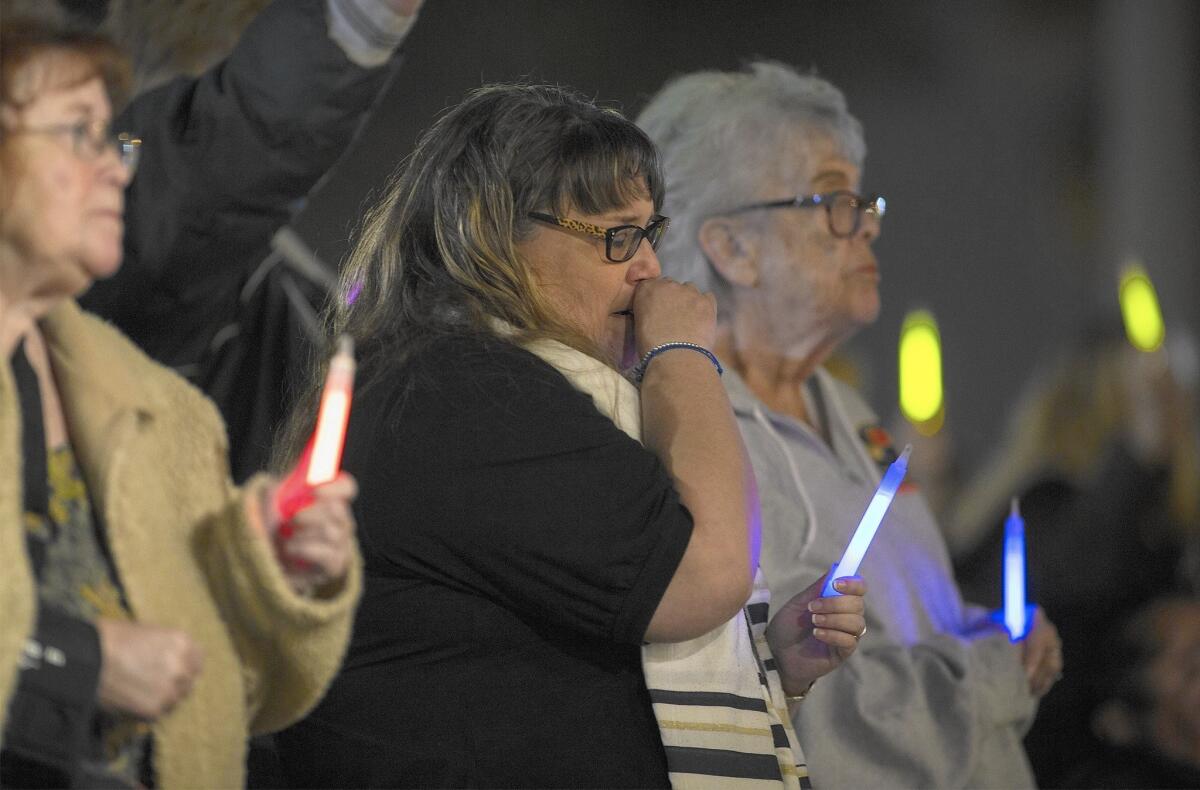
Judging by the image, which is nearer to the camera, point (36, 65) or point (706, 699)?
point (36, 65)

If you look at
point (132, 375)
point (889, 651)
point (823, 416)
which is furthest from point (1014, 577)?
point (132, 375)

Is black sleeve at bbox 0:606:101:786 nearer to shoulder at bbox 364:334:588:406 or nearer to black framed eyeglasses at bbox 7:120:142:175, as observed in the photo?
black framed eyeglasses at bbox 7:120:142:175

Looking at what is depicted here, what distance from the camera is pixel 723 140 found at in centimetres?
308

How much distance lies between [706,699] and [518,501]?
39cm

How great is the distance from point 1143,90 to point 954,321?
174 centimetres

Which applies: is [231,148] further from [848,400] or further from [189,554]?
[848,400]

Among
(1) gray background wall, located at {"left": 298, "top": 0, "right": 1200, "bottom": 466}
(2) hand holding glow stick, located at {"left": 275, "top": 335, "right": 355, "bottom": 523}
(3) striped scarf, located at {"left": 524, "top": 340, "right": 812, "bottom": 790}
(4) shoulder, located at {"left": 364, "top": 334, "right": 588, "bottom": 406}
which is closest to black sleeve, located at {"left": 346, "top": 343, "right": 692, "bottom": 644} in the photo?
(4) shoulder, located at {"left": 364, "top": 334, "right": 588, "bottom": 406}

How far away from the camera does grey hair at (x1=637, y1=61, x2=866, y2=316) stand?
3064 millimetres

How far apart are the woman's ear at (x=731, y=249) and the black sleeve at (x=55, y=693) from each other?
182 cm

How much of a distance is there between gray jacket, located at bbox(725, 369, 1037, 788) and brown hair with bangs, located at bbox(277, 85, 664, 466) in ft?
2.12

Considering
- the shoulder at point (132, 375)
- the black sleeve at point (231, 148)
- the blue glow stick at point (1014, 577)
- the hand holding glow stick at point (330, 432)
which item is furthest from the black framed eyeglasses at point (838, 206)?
the hand holding glow stick at point (330, 432)

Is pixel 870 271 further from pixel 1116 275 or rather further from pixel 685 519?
pixel 1116 275

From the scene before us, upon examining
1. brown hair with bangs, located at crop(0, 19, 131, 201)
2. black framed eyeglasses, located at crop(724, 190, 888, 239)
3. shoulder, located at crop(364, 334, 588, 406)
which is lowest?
shoulder, located at crop(364, 334, 588, 406)

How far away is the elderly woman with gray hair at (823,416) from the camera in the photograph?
257 cm
